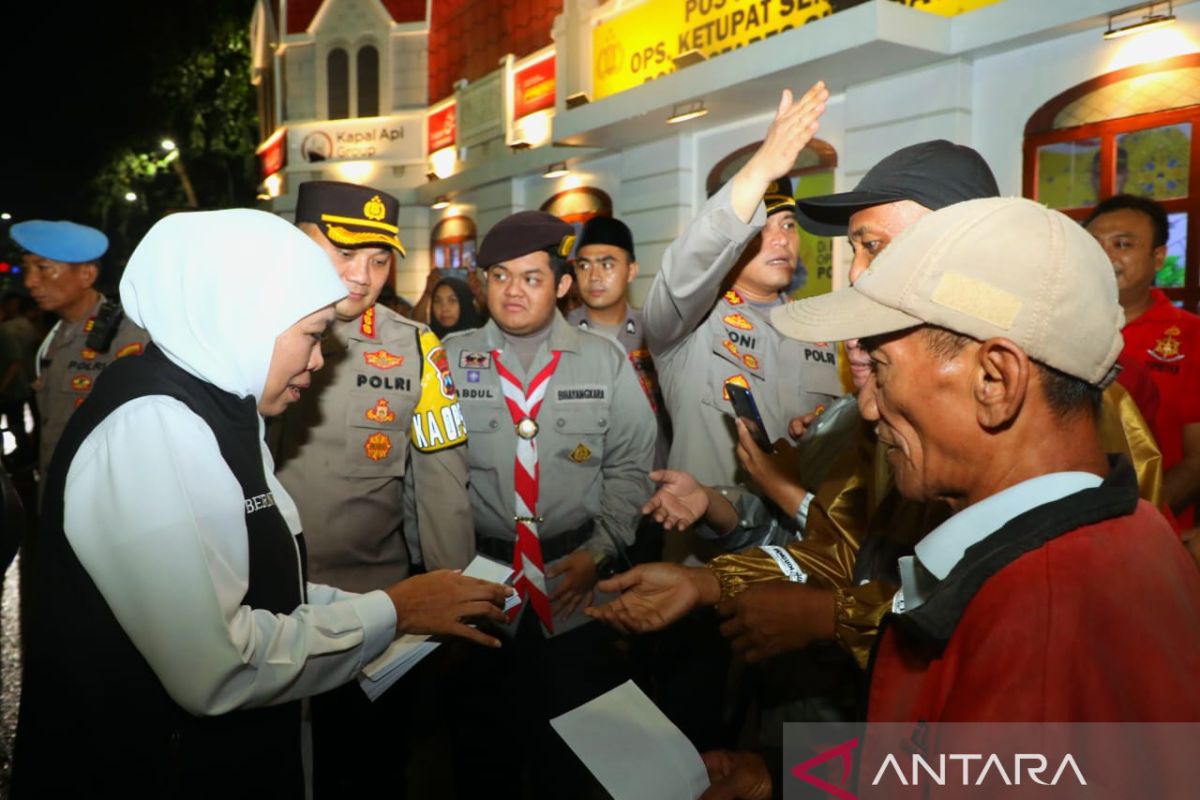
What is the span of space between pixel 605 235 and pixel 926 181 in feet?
10.3

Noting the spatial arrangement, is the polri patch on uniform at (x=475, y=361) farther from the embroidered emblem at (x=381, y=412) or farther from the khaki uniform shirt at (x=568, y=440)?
the embroidered emblem at (x=381, y=412)

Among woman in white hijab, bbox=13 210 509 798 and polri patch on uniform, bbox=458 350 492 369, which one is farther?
polri patch on uniform, bbox=458 350 492 369

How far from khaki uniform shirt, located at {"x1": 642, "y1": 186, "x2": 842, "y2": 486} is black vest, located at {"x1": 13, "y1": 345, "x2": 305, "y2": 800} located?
173 centimetres

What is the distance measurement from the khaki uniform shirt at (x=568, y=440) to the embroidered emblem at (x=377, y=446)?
0.38 m

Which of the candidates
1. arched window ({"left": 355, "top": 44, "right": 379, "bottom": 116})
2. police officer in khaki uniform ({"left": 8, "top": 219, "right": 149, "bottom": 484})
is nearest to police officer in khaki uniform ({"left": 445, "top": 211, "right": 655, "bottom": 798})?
police officer in khaki uniform ({"left": 8, "top": 219, "right": 149, "bottom": 484})

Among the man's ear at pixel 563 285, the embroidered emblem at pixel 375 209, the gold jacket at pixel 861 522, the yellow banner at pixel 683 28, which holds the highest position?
the yellow banner at pixel 683 28

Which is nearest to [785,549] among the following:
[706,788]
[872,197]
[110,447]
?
[706,788]

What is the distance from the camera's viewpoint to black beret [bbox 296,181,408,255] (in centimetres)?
288

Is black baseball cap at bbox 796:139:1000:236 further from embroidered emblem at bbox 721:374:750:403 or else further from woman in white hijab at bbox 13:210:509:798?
woman in white hijab at bbox 13:210:509:798

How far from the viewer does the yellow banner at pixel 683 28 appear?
7.06 metres

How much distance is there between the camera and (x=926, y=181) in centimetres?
199

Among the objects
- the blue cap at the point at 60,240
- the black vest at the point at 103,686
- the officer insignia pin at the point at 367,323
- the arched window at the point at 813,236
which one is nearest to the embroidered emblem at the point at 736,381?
the officer insignia pin at the point at 367,323

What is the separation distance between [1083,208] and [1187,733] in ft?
18.9

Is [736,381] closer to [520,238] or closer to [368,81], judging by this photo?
[520,238]
